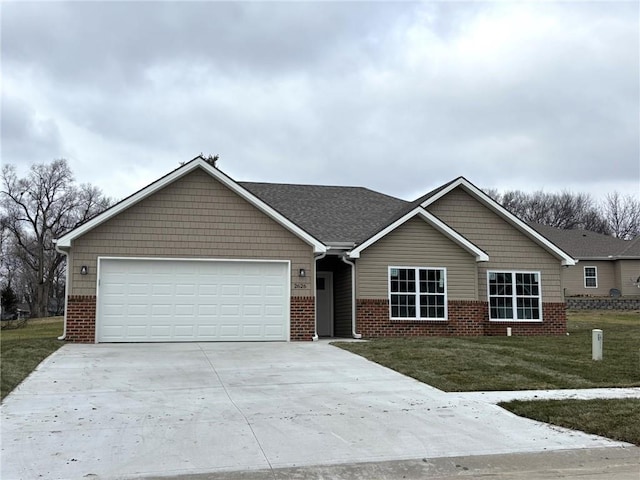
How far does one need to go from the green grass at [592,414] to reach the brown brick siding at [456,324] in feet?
30.4

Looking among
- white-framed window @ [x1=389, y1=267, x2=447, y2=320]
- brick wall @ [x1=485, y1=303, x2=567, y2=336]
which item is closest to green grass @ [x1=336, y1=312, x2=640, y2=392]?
white-framed window @ [x1=389, y1=267, x2=447, y2=320]

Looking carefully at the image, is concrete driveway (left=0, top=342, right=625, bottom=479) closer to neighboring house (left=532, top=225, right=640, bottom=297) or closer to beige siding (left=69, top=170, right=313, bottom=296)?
beige siding (left=69, top=170, right=313, bottom=296)

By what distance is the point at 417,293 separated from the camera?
60.8ft

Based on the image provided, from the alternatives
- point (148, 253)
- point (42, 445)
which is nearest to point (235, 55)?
point (148, 253)

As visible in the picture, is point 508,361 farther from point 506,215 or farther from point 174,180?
point 174,180

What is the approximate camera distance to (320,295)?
20.9 meters

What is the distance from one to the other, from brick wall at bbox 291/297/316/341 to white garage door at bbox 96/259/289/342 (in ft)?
0.65

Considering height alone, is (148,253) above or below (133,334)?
above

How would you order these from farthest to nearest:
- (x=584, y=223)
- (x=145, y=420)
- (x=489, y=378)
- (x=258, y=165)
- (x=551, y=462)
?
(x=584, y=223), (x=258, y=165), (x=489, y=378), (x=145, y=420), (x=551, y=462)

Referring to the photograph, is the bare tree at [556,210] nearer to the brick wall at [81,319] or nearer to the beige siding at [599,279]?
the beige siding at [599,279]

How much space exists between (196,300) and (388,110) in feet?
29.7

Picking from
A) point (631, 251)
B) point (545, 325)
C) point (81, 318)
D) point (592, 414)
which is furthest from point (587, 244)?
point (592, 414)

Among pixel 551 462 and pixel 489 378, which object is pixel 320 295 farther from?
pixel 551 462

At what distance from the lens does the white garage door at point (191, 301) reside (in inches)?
637
